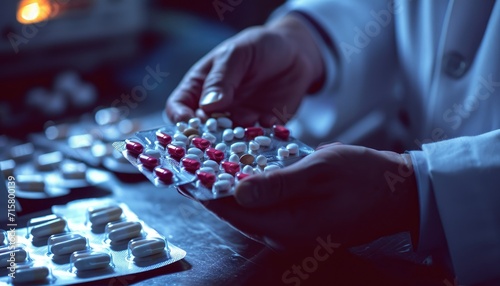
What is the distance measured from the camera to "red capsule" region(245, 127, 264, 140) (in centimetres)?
68

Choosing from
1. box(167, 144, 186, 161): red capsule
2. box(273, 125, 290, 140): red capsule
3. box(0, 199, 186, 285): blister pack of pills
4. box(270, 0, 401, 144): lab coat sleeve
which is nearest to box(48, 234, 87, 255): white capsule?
box(0, 199, 186, 285): blister pack of pills

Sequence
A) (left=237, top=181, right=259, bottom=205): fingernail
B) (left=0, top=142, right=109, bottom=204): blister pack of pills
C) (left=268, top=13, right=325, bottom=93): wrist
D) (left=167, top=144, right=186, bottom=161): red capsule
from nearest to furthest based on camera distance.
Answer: (left=237, top=181, right=259, bottom=205): fingernail, (left=167, top=144, right=186, bottom=161): red capsule, (left=0, top=142, right=109, bottom=204): blister pack of pills, (left=268, top=13, right=325, bottom=93): wrist

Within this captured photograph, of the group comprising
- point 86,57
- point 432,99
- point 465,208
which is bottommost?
point 465,208

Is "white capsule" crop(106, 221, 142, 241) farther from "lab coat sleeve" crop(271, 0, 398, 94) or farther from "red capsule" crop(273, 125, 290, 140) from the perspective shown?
"lab coat sleeve" crop(271, 0, 398, 94)

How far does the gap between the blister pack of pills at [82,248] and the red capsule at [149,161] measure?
0.07 meters

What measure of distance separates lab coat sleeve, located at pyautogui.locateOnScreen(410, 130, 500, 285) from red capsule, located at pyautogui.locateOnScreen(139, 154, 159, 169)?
23 centimetres

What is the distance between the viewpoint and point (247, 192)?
53cm

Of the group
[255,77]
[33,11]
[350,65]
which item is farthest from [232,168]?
[33,11]

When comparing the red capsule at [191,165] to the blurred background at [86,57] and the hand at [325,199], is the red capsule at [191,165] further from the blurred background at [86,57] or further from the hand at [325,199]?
the blurred background at [86,57]

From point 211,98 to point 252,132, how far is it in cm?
7

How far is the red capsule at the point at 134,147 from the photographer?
2.05 feet

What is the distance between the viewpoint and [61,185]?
29.3 inches

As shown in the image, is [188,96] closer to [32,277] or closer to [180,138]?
[180,138]

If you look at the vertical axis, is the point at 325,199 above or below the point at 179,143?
below
